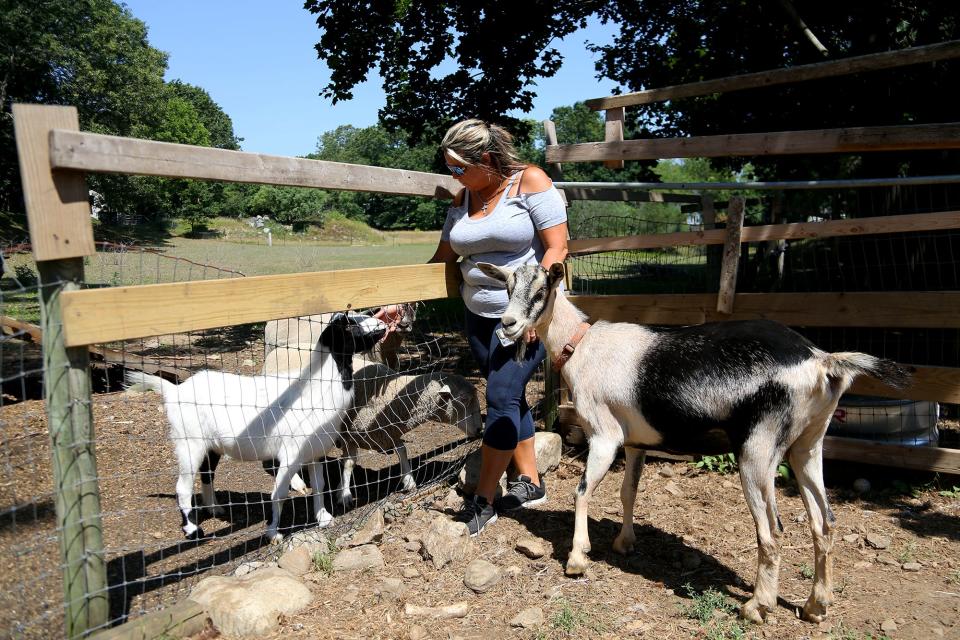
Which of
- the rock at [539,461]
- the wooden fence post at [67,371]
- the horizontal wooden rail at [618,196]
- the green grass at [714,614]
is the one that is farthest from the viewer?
the horizontal wooden rail at [618,196]

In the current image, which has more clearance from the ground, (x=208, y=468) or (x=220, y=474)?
(x=208, y=468)

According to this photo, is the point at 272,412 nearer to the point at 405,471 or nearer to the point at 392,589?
the point at 405,471

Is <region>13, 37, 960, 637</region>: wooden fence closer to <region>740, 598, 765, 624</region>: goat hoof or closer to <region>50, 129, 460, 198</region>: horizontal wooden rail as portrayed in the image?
<region>50, 129, 460, 198</region>: horizontal wooden rail

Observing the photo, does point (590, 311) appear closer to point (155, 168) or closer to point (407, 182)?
point (407, 182)

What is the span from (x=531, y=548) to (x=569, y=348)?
1186mm

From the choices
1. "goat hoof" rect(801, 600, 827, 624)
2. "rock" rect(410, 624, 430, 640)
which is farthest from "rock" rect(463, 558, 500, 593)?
"goat hoof" rect(801, 600, 827, 624)

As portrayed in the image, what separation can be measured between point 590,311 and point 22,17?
107 ft

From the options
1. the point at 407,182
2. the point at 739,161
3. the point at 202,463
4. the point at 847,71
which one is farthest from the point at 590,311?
the point at 739,161

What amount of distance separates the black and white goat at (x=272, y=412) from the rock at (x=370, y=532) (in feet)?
1.12

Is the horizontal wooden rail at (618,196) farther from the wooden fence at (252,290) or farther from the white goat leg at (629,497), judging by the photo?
the white goat leg at (629,497)

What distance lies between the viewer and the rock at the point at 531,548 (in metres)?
4.02

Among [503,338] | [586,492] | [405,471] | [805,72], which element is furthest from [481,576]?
[805,72]

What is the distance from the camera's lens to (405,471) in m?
5.45

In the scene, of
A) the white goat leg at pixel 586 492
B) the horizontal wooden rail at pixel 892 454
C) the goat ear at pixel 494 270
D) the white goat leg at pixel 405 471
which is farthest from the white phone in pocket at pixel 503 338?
the horizontal wooden rail at pixel 892 454
